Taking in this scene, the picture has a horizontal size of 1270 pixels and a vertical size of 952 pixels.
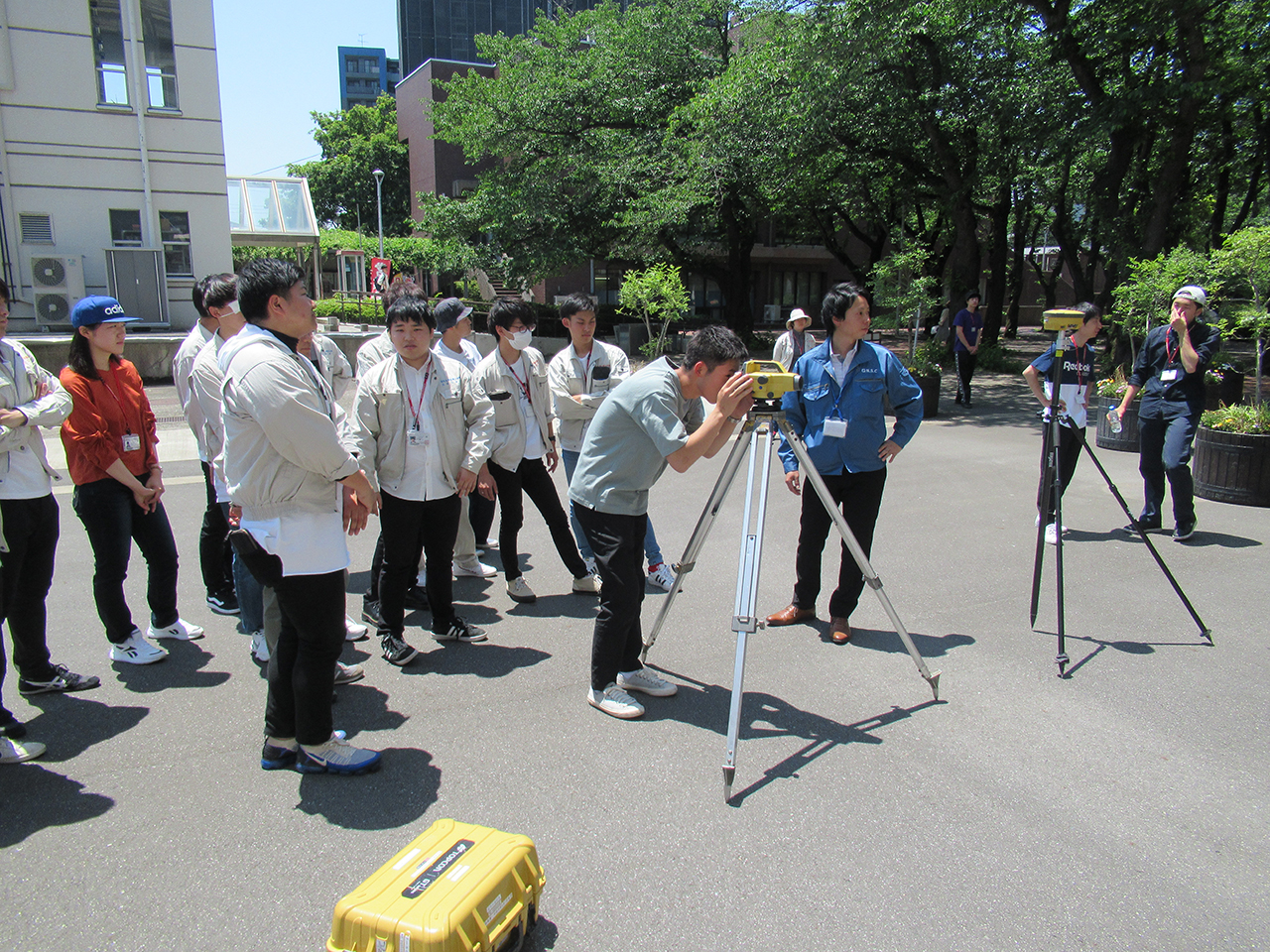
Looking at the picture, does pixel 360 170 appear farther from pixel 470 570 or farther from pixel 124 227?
pixel 470 570

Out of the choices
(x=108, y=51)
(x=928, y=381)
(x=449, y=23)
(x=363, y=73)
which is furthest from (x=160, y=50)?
(x=363, y=73)

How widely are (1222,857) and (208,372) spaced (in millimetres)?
4884

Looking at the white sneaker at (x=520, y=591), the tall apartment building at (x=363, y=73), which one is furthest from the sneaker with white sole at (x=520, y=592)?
the tall apartment building at (x=363, y=73)

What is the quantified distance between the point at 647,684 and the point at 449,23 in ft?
351

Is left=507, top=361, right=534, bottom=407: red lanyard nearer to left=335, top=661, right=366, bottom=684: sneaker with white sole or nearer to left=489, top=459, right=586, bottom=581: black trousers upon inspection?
left=489, top=459, right=586, bottom=581: black trousers

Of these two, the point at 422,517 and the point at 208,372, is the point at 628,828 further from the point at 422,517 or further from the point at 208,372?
the point at 208,372

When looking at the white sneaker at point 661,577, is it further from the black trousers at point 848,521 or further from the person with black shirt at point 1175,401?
the person with black shirt at point 1175,401

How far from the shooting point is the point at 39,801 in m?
3.15

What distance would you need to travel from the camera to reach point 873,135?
18.0 m

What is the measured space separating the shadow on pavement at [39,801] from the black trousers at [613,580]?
201 cm

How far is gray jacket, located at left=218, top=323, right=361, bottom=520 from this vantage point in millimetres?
2898

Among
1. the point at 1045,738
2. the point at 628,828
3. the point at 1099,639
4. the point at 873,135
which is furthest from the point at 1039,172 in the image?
the point at 628,828

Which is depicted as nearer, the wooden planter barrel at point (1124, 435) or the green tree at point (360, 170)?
the wooden planter barrel at point (1124, 435)

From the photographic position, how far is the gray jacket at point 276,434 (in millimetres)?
2898
